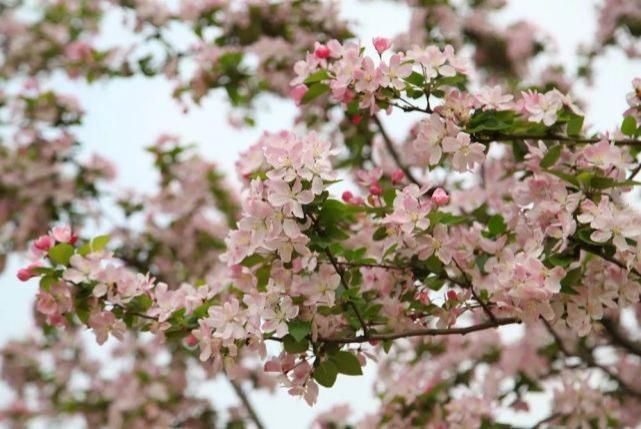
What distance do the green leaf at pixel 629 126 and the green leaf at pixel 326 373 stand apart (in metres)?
0.64

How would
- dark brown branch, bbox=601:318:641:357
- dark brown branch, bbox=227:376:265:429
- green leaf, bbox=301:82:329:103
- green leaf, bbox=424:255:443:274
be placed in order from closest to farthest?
green leaf, bbox=424:255:443:274 < green leaf, bbox=301:82:329:103 < dark brown branch, bbox=601:318:641:357 < dark brown branch, bbox=227:376:265:429

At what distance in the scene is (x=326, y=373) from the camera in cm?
130

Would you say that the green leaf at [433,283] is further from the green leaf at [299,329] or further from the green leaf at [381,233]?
the green leaf at [299,329]

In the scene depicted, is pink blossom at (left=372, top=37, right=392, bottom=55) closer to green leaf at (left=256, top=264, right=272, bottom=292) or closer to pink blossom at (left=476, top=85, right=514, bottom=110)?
pink blossom at (left=476, top=85, right=514, bottom=110)

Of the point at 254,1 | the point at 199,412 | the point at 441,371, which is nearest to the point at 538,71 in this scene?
the point at 254,1

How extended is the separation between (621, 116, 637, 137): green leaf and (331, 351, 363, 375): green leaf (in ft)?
2.00

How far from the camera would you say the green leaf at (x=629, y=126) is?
55.1 inches

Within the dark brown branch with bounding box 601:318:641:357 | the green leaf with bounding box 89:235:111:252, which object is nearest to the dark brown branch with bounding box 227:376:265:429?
the dark brown branch with bounding box 601:318:641:357

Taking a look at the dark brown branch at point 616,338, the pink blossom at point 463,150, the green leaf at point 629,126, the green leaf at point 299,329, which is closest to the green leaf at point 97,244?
the green leaf at point 299,329

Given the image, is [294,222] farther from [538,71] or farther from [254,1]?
[538,71]

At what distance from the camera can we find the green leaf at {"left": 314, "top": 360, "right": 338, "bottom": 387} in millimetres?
1301

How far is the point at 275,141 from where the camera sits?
4.20 ft

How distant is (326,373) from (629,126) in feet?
2.20

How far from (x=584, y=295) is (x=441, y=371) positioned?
4.06 ft
